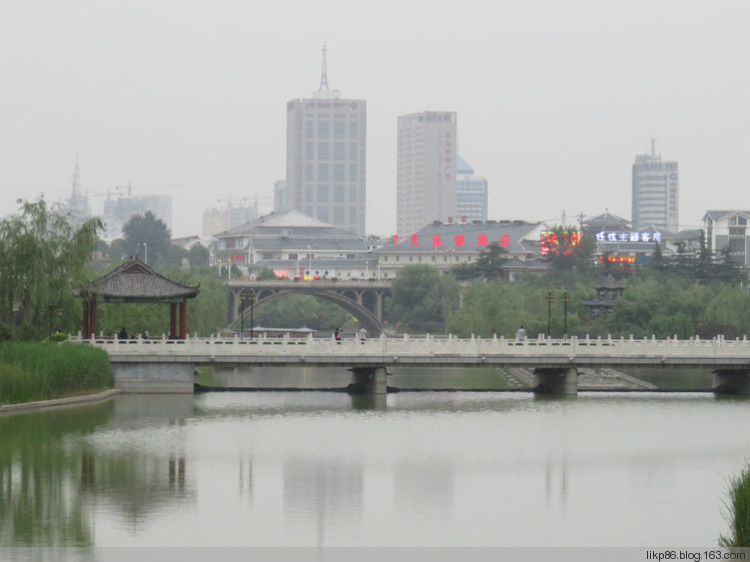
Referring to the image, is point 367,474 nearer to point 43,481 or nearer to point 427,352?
point 43,481

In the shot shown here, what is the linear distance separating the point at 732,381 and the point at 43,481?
32868 millimetres

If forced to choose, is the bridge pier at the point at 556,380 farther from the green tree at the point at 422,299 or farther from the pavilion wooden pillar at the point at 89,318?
the green tree at the point at 422,299

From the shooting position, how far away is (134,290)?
56094 mm

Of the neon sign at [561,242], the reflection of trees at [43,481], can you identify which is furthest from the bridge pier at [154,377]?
the neon sign at [561,242]

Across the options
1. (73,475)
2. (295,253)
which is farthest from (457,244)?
(73,475)

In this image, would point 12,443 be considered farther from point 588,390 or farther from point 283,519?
point 588,390

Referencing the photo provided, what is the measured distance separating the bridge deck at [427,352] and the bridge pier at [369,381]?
22.9 inches

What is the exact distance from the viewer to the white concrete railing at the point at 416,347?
53.8 m

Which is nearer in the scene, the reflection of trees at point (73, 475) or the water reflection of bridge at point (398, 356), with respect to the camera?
the reflection of trees at point (73, 475)

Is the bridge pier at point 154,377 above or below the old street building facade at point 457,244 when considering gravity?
below

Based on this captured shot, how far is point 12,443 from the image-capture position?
37.5 m

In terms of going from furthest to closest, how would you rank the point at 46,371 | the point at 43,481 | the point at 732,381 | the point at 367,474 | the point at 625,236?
the point at 625,236, the point at 732,381, the point at 46,371, the point at 367,474, the point at 43,481

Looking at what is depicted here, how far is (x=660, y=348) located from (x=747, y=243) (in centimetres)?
12158

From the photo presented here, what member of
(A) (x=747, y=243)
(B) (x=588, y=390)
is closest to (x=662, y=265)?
(A) (x=747, y=243)
